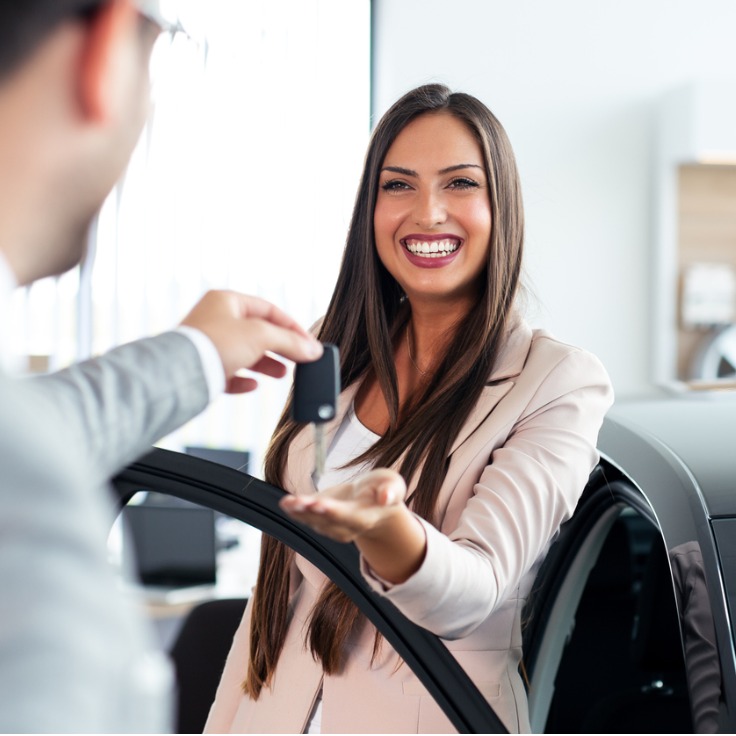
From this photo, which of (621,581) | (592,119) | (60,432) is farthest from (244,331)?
(592,119)

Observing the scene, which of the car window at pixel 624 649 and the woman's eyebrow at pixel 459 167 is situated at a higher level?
the woman's eyebrow at pixel 459 167

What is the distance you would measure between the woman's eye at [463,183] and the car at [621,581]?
37cm

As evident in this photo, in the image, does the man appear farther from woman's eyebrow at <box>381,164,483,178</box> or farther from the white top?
woman's eyebrow at <box>381,164,483,178</box>

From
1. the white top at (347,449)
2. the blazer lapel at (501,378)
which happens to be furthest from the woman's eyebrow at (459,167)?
the white top at (347,449)

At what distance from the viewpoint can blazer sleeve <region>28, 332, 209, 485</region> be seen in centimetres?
62

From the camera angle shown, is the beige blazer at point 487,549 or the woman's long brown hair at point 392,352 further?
the woman's long brown hair at point 392,352

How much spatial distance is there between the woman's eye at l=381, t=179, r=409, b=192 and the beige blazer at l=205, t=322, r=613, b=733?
11.4 inches

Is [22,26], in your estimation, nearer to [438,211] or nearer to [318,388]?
[318,388]

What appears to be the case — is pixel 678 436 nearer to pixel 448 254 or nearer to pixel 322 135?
pixel 448 254

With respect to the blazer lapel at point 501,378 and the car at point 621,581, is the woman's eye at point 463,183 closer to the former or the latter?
the blazer lapel at point 501,378

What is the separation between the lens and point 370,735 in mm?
1134

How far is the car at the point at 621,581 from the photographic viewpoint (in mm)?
860

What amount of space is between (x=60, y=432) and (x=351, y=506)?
0.34 meters

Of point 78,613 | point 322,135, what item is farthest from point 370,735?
point 322,135
